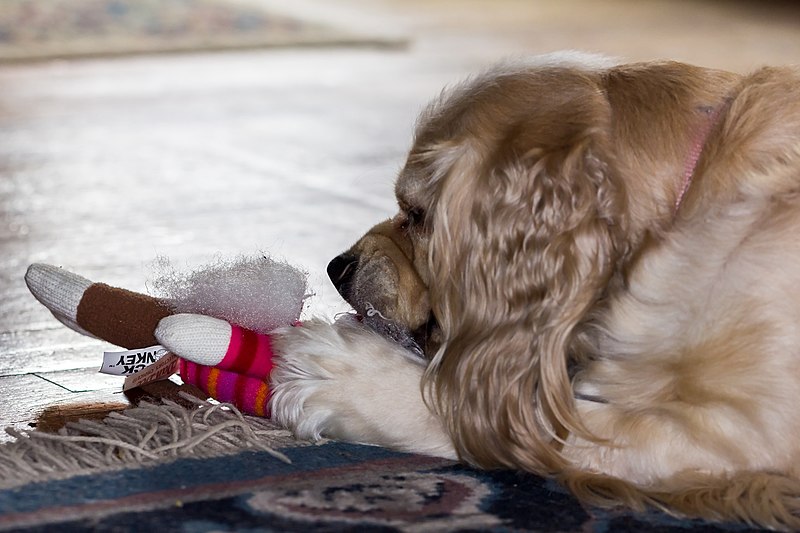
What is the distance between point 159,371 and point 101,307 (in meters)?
0.17

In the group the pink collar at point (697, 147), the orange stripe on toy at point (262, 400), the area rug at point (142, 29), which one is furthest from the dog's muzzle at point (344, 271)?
the area rug at point (142, 29)

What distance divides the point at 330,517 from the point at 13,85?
5251mm

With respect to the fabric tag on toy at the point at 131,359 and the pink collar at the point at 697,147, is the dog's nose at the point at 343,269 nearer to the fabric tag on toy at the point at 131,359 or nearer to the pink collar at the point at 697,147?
the fabric tag on toy at the point at 131,359

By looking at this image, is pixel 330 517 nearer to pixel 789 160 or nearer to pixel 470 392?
pixel 470 392

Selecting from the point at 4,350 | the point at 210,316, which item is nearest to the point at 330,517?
the point at 210,316

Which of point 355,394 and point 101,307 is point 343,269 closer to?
point 355,394

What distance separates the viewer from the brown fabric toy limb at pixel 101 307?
231 cm

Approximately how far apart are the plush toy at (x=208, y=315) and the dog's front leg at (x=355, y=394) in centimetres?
6

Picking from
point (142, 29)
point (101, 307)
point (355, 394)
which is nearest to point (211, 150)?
point (101, 307)

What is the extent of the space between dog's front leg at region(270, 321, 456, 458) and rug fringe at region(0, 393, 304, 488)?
0.06 m

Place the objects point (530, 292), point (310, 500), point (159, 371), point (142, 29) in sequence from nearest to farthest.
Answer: point (310, 500)
point (530, 292)
point (159, 371)
point (142, 29)

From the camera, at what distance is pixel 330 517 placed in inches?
71.6

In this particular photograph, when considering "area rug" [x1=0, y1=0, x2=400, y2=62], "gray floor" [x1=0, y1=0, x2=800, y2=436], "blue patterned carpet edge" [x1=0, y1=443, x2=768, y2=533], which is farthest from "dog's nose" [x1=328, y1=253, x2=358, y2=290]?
"area rug" [x1=0, y1=0, x2=400, y2=62]

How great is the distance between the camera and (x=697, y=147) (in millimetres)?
2061
